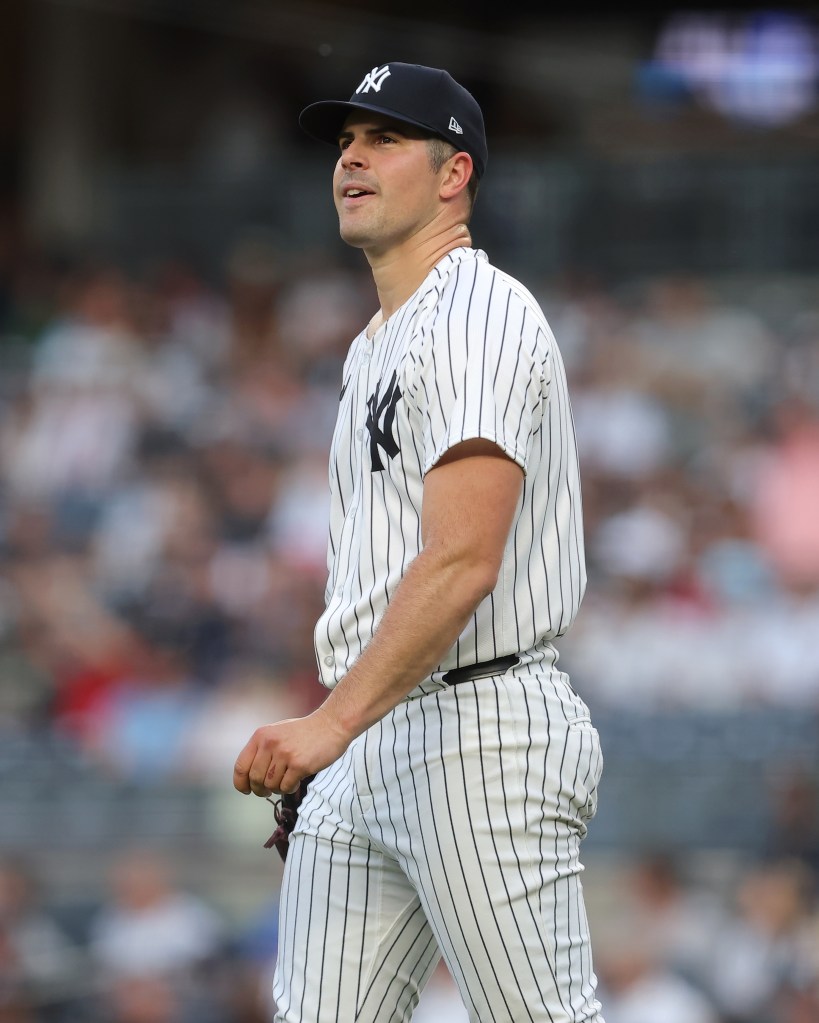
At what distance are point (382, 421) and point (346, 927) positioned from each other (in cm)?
77

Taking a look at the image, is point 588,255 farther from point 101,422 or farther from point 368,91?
point 368,91

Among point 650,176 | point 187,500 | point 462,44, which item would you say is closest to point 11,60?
point 462,44

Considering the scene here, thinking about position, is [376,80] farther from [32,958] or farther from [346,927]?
[32,958]

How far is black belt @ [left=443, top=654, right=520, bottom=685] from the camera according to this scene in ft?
8.72

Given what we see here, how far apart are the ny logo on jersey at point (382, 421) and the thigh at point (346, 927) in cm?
46

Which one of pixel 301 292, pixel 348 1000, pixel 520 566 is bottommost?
pixel 348 1000

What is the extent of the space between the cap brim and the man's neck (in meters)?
0.17

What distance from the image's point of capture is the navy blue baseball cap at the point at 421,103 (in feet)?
9.06

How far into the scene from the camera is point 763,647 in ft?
25.8

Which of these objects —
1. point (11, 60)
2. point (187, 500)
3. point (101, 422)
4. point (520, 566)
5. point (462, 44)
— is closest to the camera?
point (520, 566)

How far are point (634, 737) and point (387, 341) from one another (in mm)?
5090

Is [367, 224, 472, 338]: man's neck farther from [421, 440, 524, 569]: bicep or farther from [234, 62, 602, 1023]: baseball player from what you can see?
[421, 440, 524, 569]: bicep

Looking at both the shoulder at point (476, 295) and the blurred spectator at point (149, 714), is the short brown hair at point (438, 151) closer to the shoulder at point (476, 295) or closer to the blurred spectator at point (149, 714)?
the shoulder at point (476, 295)

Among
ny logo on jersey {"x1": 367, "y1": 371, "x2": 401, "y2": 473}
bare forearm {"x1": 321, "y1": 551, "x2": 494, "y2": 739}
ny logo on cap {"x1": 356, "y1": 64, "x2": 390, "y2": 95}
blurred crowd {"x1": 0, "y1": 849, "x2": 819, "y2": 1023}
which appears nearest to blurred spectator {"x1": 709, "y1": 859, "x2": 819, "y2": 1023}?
blurred crowd {"x1": 0, "y1": 849, "x2": 819, "y2": 1023}
